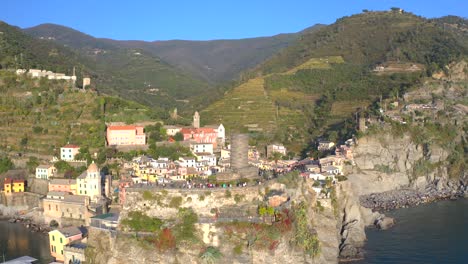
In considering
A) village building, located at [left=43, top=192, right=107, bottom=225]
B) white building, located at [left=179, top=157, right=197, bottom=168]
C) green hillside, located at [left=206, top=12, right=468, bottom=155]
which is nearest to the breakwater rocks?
green hillside, located at [left=206, top=12, right=468, bottom=155]

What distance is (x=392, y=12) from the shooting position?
108438 mm

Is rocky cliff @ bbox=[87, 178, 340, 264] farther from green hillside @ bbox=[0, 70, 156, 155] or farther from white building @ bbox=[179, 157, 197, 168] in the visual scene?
green hillside @ bbox=[0, 70, 156, 155]

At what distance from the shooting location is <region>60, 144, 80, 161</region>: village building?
49.5 metres

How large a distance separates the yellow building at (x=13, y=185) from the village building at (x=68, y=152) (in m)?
4.26

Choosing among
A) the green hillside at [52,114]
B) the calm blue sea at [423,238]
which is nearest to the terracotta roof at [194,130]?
the green hillside at [52,114]

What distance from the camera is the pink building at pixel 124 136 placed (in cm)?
5222

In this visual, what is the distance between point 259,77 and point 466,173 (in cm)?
4148

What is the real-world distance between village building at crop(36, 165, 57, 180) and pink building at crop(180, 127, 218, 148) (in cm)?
1391

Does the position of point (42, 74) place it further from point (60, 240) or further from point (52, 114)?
point (60, 240)

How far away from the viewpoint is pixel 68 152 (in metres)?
49.6

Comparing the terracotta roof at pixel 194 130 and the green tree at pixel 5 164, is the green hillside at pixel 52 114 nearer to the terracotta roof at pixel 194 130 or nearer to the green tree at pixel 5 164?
the green tree at pixel 5 164

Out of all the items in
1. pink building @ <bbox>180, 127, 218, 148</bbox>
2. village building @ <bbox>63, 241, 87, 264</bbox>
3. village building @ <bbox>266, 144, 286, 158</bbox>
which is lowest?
village building @ <bbox>63, 241, 87, 264</bbox>

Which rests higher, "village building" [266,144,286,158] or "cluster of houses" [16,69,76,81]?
"cluster of houses" [16,69,76,81]

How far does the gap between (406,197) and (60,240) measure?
32557 millimetres
